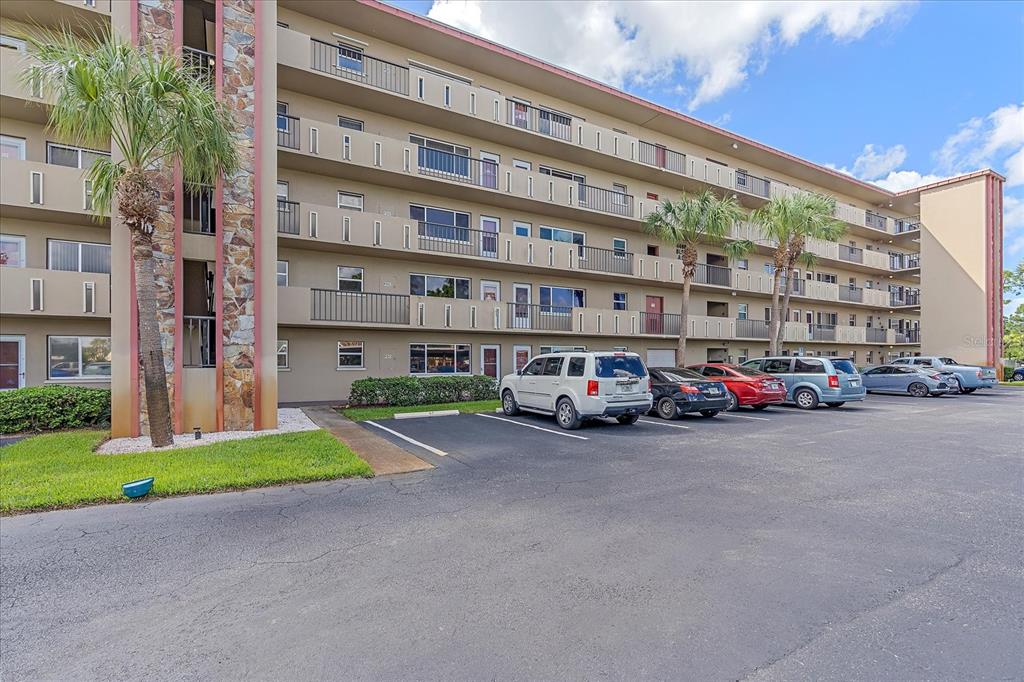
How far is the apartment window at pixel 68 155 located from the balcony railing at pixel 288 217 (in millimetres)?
5211

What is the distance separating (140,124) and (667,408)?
14125mm

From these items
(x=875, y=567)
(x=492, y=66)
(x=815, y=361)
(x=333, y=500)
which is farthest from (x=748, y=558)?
(x=492, y=66)

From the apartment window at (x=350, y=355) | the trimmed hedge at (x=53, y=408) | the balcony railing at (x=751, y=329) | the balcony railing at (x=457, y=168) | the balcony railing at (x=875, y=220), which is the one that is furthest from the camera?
the balcony railing at (x=875, y=220)

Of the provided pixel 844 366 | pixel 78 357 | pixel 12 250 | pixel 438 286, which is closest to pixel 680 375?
pixel 844 366

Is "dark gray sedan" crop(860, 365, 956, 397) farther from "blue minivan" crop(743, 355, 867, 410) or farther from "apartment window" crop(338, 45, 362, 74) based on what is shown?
"apartment window" crop(338, 45, 362, 74)

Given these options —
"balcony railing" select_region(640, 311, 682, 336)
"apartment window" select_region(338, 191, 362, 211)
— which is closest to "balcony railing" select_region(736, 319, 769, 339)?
"balcony railing" select_region(640, 311, 682, 336)

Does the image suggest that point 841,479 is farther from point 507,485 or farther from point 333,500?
point 333,500

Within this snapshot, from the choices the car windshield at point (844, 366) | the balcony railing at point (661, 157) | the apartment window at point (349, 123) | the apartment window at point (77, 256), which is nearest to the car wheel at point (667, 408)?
the car windshield at point (844, 366)

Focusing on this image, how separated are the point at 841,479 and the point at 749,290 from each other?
22149 millimetres

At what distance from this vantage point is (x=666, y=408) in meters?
13.9

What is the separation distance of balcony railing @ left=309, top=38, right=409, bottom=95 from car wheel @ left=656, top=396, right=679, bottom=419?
14422 millimetres

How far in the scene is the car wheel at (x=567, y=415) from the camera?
1184 centimetres

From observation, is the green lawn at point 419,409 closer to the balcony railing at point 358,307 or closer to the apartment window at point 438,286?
the balcony railing at point 358,307

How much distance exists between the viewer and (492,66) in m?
20.0
